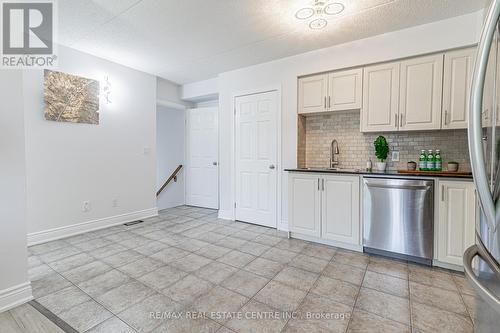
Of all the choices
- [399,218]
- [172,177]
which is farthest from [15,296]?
[172,177]

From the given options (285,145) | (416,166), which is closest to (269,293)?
(285,145)

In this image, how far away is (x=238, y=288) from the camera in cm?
199

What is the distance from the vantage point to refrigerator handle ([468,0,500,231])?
2.27 feet

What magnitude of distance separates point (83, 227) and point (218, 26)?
10.7 ft

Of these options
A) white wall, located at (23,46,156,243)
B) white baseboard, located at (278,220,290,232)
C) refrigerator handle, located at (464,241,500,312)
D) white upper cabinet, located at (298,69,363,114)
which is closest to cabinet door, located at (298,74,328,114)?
white upper cabinet, located at (298,69,363,114)

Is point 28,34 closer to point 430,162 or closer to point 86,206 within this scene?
point 86,206

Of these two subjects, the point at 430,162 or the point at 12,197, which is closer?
the point at 12,197

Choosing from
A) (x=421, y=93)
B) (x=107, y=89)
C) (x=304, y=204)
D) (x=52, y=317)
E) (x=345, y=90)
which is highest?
(x=107, y=89)

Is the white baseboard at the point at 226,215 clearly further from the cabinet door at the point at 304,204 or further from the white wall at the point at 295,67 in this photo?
the cabinet door at the point at 304,204

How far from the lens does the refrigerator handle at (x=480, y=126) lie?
0.69m

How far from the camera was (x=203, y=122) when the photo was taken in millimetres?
5027

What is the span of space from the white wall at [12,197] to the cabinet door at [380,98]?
338 centimetres

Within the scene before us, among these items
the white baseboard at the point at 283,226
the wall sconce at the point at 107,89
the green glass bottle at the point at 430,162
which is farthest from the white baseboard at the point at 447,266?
the wall sconce at the point at 107,89

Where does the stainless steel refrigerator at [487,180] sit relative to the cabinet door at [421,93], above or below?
below
